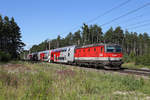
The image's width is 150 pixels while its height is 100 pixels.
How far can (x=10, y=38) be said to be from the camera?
56.8 m

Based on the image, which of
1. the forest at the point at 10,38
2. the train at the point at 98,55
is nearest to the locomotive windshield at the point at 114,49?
the train at the point at 98,55

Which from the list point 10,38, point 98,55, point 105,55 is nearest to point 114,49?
point 105,55

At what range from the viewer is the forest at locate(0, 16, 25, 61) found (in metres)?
53.0

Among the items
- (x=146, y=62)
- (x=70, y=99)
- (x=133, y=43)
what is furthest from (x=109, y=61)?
(x=133, y=43)

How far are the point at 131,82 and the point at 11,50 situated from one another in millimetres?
51980

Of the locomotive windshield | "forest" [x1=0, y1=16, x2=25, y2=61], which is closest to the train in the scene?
the locomotive windshield

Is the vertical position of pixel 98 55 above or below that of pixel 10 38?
below

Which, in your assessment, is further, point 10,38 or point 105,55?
point 10,38

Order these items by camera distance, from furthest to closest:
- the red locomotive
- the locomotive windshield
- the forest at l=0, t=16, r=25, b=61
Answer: the forest at l=0, t=16, r=25, b=61 < the locomotive windshield < the red locomotive

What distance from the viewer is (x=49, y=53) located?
4091cm

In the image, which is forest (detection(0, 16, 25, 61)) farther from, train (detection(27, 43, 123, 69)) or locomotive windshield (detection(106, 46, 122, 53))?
locomotive windshield (detection(106, 46, 122, 53))

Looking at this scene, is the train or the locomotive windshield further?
the locomotive windshield

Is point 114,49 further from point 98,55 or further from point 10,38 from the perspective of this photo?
point 10,38

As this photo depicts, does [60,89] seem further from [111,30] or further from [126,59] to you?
[111,30]
